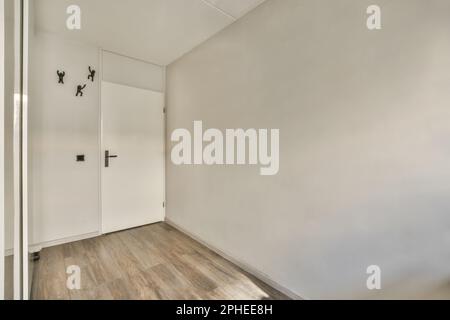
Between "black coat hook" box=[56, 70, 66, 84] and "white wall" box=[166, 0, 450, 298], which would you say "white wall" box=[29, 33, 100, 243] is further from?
"white wall" box=[166, 0, 450, 298]

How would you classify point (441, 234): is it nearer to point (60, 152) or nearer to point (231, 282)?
point (231, 282)

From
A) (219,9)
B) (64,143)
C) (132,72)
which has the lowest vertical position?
(64,143)

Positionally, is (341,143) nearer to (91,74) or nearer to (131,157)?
(131,157)

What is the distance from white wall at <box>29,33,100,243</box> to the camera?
2.33 meters

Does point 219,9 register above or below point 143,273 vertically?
above

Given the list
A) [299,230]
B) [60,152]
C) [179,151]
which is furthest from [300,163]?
[60,152]

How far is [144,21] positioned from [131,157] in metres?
1.69

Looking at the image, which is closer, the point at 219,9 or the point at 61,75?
the point at 219,9

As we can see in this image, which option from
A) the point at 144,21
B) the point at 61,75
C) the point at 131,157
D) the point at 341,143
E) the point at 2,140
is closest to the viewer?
the point at 2,140

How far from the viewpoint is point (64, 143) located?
8.20 feet

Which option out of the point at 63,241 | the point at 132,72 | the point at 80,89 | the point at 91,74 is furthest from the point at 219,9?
the point at 63,241

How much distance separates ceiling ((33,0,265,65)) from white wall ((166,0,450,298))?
19cm

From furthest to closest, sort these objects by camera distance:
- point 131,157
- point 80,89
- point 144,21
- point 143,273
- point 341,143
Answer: point 131,157
point 80,89
point 144,21
point 143,273
point 341,143

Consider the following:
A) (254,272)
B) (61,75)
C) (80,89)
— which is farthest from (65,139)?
(254,272)
